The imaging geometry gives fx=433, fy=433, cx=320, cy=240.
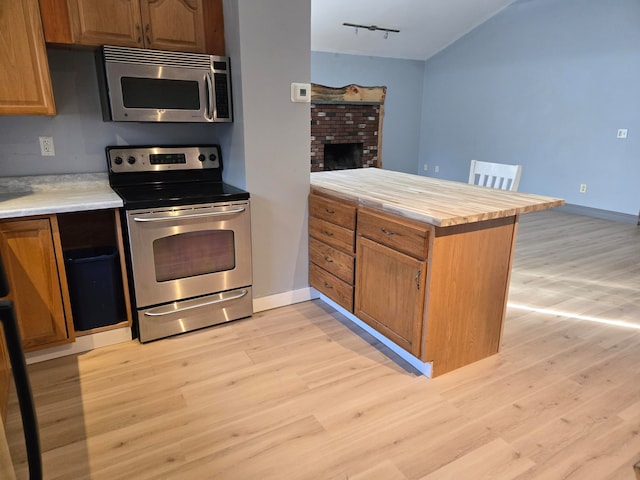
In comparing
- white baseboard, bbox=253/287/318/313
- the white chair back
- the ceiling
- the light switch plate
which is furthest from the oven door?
the ceiling

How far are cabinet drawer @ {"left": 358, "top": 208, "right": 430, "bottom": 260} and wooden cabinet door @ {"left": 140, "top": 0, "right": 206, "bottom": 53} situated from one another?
54.9 inches

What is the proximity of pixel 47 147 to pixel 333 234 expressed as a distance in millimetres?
1754

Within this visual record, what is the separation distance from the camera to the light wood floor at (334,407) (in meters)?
1.63

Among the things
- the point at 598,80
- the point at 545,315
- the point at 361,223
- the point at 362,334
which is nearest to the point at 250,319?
the point at 362,334

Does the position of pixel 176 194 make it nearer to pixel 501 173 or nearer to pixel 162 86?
pixel 162 86

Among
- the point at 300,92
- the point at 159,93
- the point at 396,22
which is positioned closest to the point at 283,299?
the point at 300,92

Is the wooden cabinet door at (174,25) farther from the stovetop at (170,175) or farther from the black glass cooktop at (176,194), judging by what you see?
the black glass cooktop at (176,194)

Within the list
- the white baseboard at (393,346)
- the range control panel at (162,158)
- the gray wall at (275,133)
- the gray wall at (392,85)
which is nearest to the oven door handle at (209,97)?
the gray wall at (275,133)

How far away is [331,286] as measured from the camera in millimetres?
2777

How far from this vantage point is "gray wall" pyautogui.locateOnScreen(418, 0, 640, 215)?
203 inches

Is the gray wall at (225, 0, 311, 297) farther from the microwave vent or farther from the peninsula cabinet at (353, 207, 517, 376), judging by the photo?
the peninsula cabinet at (353, 207, 517, 376)

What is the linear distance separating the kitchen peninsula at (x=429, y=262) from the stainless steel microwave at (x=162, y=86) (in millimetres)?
914

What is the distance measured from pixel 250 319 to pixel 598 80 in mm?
5254

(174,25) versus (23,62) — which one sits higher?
(174,25)
